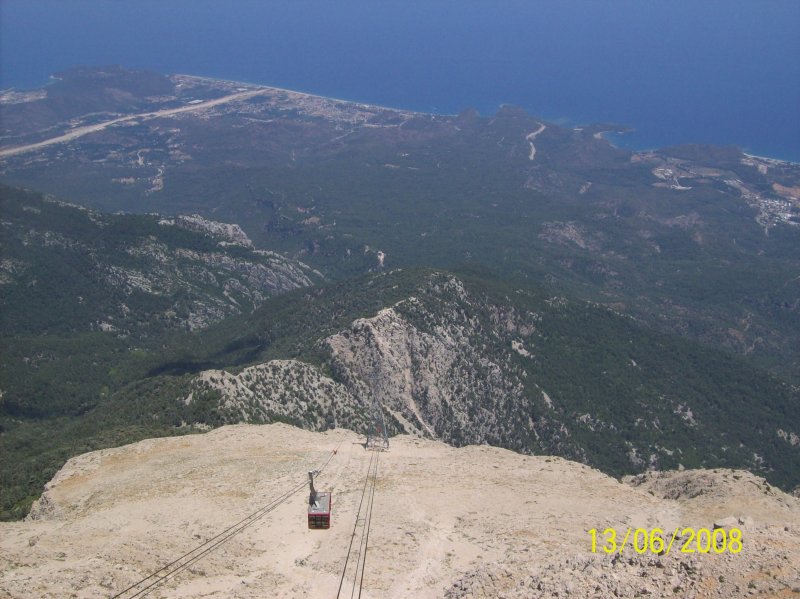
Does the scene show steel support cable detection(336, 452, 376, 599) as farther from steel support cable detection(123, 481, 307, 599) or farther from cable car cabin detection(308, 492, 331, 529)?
steel support cable detection(123, 481, 307, 599)

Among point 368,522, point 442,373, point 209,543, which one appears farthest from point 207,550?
point 442,373

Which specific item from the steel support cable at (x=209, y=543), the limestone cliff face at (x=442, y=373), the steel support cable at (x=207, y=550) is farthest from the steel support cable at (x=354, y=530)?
the limestone cliff face at (x=442, y=373)

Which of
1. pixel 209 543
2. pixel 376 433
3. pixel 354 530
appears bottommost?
pixel 376 433

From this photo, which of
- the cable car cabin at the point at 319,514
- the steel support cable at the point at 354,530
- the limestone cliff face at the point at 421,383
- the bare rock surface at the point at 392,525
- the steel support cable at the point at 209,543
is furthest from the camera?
the limestone cliff face at the point at 421,383

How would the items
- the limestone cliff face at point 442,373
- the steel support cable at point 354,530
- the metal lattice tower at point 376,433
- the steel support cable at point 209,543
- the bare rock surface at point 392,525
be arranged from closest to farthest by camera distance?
the bare rock surface at point 392,525, the steel support cable at point 209,543, the steel support cable at point 354,530, the metal lattice tower at point 376,433, the limestone cliff face at point 442,373

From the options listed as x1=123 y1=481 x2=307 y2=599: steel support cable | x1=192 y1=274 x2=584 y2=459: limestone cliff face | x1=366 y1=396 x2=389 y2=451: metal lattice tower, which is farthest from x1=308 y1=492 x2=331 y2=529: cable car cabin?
x1=192 y1=274 x2=584 y2=459: limestone cliff face

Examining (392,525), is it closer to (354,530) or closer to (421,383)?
(354,530)

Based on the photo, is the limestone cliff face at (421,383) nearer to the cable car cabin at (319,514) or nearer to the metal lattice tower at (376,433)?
the metal lattice tower at (376,433)
